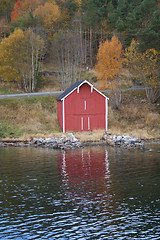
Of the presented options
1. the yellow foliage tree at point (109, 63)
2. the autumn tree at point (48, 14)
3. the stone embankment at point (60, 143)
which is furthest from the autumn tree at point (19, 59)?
the stone embankment at point (60, 143)

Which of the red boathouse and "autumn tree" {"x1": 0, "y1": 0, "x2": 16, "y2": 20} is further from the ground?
"autumn tree" {"x1": 0, "y1": 0, "x2": 16, "y2": 20}

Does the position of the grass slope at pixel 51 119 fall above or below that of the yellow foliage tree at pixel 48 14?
below

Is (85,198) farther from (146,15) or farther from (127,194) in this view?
(146,15)

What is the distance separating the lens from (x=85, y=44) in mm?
71062

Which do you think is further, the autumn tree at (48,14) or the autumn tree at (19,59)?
the autumn tree at (48,14)

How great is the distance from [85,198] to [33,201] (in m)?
2.07

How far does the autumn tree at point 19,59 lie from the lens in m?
55.8

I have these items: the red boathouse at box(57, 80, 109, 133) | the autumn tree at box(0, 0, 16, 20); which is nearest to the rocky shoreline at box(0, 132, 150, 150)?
the red boathouse at box(57, 80, 109, 133)

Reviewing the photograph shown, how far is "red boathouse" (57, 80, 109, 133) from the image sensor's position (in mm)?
37469

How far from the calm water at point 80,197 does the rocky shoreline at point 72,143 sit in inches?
224

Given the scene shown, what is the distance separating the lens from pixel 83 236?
10023mm

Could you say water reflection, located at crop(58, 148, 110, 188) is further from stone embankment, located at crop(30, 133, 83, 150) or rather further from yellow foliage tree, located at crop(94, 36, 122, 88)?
yellow foliage tree, located at crop(94, 36, 122, 88)

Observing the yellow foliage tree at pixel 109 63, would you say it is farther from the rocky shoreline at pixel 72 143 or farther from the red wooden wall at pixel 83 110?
the rocky shoreline at pixel 72 143

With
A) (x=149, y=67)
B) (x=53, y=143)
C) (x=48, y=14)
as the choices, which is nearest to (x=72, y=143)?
(x=53, y=143)
